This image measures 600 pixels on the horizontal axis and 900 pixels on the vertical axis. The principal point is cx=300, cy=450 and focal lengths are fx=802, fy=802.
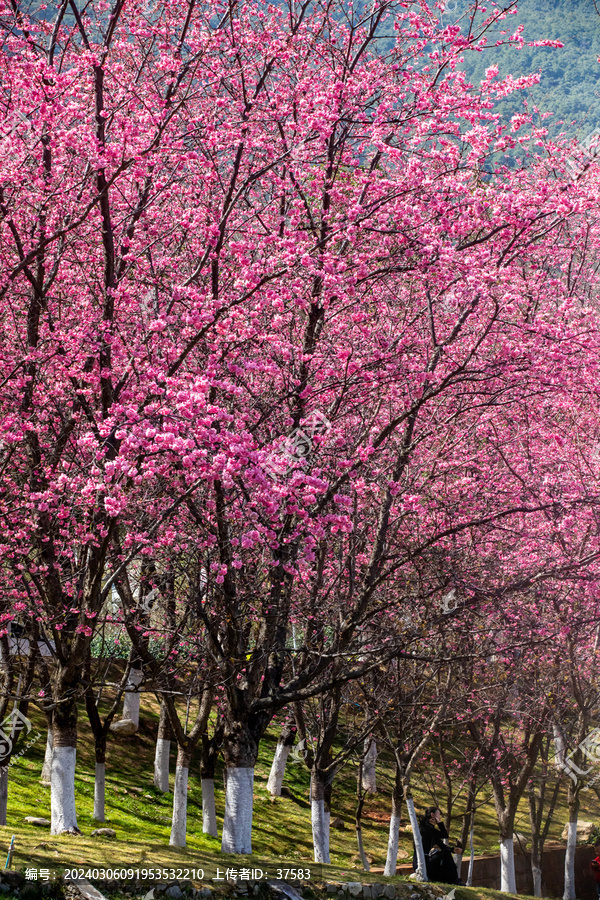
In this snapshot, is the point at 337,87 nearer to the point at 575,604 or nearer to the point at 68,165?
the point at 68,165

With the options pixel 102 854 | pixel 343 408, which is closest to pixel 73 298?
pixel 343 408

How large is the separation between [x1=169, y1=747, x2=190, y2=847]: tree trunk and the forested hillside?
1190 cm

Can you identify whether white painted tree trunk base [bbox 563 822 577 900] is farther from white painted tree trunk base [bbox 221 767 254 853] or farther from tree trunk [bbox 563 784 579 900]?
white painted tree trunk base [bbox 221 767 254 853]

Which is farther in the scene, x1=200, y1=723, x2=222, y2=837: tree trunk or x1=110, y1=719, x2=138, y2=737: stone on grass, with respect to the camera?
x1=110, y1=719, x2=138, y2=737: stone on grass

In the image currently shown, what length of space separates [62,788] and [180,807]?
124 inches

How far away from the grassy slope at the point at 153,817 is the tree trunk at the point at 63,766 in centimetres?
29

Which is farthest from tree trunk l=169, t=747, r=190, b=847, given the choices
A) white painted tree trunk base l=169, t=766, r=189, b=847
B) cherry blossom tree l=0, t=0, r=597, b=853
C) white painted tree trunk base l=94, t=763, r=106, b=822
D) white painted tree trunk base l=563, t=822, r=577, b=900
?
white painted tree trunk base l=563, t=822, r=577, b=900

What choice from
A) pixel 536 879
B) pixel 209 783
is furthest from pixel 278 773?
pixel 536 879

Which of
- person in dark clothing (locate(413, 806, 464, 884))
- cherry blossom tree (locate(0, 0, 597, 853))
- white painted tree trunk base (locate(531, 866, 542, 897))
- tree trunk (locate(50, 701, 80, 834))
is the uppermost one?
cherry blossom tree (locate(0, 0, 597, 853))

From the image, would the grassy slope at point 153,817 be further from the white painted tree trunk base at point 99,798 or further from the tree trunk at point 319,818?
the tree trunk at point 319,818

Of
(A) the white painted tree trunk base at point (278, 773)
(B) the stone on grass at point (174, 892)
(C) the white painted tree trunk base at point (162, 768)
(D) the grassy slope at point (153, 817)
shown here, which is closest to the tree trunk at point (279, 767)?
(A) the white painted tree trunk base at point (278, 773)

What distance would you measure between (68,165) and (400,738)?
1128cm

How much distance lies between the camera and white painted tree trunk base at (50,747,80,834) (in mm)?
11258

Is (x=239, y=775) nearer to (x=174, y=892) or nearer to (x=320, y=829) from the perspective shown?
(x=174, y=892)
